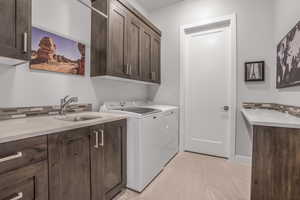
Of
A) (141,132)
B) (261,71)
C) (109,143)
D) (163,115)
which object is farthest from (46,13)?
(261,71)

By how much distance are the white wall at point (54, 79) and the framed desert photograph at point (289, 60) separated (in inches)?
93.3

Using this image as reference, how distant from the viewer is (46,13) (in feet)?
5.29

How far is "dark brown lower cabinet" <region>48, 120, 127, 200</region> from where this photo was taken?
1.10m

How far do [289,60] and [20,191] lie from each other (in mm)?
2777

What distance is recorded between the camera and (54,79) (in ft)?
5.64

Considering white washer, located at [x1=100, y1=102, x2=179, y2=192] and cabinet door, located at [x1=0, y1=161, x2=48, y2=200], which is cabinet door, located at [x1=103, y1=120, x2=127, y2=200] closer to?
white washer, located at [x1=100, y1=102, x2=179, y2=192]

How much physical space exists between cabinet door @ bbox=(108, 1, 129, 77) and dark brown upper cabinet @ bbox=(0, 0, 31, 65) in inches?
34.9

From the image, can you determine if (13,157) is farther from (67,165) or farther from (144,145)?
(144,145)

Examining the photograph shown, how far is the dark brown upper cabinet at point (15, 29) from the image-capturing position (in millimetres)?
1056

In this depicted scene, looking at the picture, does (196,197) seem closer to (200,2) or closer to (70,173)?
(70,173)

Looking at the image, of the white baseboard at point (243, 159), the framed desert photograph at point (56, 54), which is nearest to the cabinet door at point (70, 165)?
the framed desert photograph at point (56, 54)

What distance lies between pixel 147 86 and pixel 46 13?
2210 mm

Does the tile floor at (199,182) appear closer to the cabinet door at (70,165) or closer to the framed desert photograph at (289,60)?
the cabinet door at (70,165)

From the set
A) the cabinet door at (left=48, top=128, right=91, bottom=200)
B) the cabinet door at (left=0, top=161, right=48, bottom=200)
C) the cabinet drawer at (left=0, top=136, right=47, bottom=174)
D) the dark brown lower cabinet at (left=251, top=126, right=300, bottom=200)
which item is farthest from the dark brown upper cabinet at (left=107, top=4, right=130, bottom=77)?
the dark brown lower cabinet at (left=251, top=126, right=300, bottom=200)
